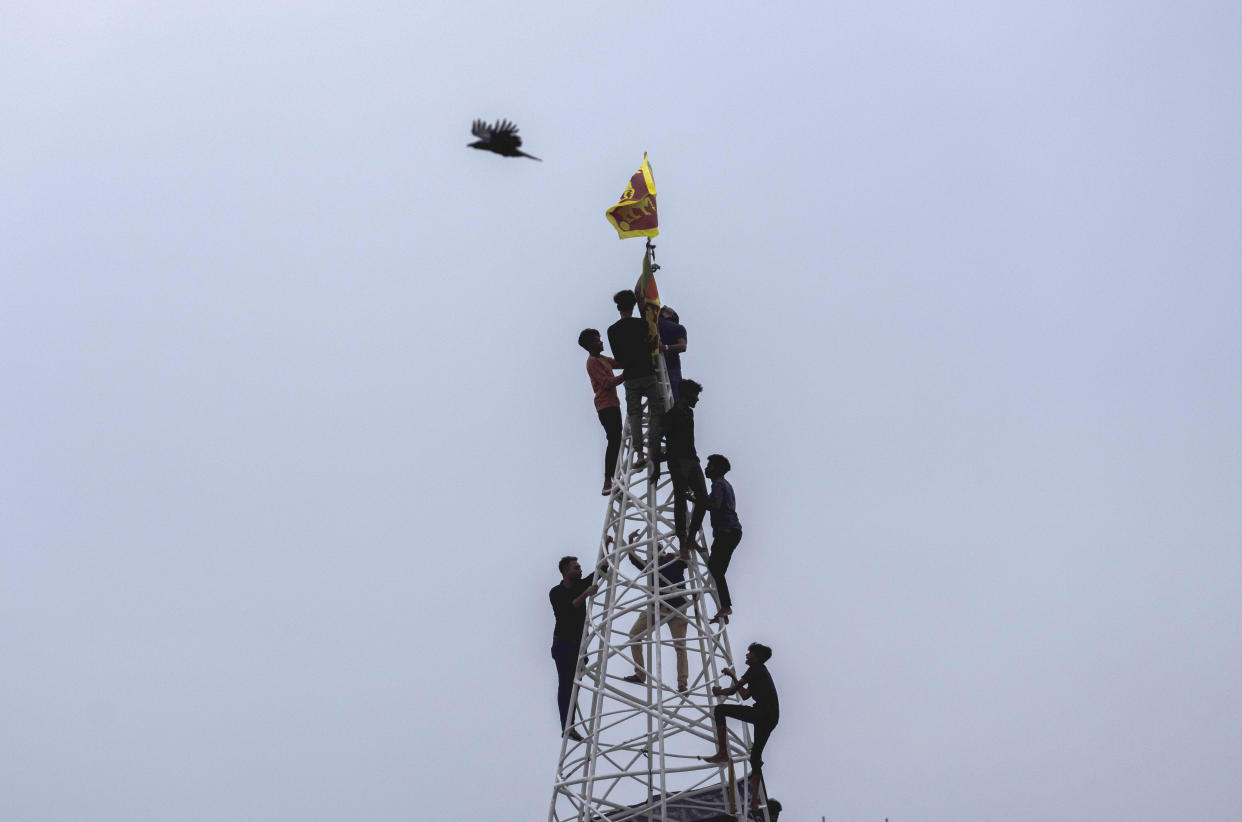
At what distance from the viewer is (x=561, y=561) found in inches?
989

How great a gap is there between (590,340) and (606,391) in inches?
41.0

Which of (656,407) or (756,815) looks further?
(656,407)

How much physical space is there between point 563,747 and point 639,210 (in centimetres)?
1021

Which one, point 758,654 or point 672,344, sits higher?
point 672,344

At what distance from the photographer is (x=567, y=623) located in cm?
2503

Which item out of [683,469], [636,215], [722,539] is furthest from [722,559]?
[636,215]

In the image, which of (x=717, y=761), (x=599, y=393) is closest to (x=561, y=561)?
(x=599, y=393)

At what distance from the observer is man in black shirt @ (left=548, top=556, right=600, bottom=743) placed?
2495 cm

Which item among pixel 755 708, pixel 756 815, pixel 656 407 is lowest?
pixel 756 815

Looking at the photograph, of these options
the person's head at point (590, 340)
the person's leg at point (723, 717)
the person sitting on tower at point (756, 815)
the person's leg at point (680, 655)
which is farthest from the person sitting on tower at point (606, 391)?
the person sitting on tower at point (756, 815)

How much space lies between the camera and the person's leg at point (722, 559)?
24250 mm

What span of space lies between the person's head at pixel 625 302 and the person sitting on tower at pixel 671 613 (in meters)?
4.21

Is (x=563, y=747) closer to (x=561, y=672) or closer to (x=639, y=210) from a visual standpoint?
(x=561, y=672)

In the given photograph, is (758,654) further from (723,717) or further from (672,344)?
(672,344)
